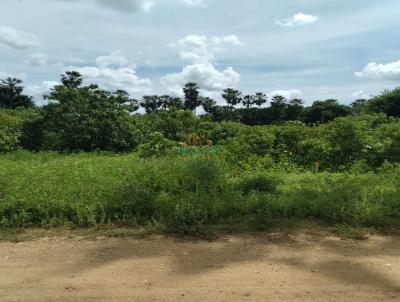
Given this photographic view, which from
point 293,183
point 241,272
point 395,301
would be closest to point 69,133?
A: point 293,183

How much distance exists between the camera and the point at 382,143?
455 inches

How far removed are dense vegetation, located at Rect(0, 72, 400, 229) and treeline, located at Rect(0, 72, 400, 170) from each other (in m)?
0.04

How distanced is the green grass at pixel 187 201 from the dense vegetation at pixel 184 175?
2 centimetres

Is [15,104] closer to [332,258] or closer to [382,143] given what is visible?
[382,143]

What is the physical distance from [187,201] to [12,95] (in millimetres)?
39457

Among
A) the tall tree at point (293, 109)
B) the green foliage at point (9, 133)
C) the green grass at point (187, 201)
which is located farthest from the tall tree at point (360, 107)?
the green grass at point (187, 201)

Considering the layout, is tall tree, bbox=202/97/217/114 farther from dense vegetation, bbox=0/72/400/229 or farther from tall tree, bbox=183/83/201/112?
dense vegetation, bbox=0/72/400/229

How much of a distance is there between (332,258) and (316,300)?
1.29m

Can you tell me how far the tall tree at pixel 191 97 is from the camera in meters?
45.3

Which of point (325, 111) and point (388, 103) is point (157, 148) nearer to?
point (388, 103)

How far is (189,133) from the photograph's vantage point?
71.4 feet

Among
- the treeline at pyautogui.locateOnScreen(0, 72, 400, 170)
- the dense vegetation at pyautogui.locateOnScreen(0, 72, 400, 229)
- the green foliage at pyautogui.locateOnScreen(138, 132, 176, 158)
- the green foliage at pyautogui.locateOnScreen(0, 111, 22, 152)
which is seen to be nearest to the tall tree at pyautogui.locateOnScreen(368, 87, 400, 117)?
the treeline at pyautogui.locateOnScreen(0, 72, 400, 170)

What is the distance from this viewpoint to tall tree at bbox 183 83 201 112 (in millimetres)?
45281

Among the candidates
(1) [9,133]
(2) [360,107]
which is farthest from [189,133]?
(2) [360,107]
